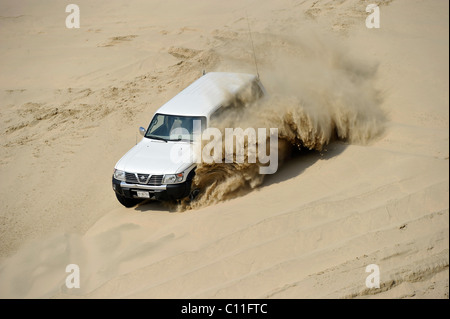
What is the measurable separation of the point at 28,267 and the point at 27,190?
2.92m

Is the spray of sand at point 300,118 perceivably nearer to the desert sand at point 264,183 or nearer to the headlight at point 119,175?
the desert sand at point 264,183

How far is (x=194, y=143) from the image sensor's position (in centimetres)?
948

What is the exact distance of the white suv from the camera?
353 inches

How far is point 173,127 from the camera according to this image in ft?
32.8

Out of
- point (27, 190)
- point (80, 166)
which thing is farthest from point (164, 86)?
point (27, 190)

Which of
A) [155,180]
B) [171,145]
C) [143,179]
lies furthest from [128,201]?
[171,145]

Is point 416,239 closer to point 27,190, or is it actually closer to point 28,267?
point 28,267

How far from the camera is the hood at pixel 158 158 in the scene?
9.04 m

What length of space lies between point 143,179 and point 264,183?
206 cm

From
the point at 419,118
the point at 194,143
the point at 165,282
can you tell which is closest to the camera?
the point at 165,282

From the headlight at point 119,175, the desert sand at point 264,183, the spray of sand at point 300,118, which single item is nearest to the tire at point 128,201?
the desert sand at point 264,183

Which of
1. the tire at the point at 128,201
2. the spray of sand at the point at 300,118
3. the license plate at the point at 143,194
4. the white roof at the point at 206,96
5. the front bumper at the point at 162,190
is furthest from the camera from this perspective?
the white roof at the point at 206,96

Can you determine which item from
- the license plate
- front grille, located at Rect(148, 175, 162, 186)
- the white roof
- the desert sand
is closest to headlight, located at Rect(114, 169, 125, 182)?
the license plate

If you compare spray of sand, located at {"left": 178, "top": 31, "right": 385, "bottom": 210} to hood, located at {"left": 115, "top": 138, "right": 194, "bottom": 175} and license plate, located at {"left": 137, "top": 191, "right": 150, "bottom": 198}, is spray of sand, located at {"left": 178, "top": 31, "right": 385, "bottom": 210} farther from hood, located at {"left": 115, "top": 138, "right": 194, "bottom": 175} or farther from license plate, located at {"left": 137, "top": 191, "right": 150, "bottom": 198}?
license plate, located at {"left": 137, "top": 191, "right": 150, "bottom": 198}
